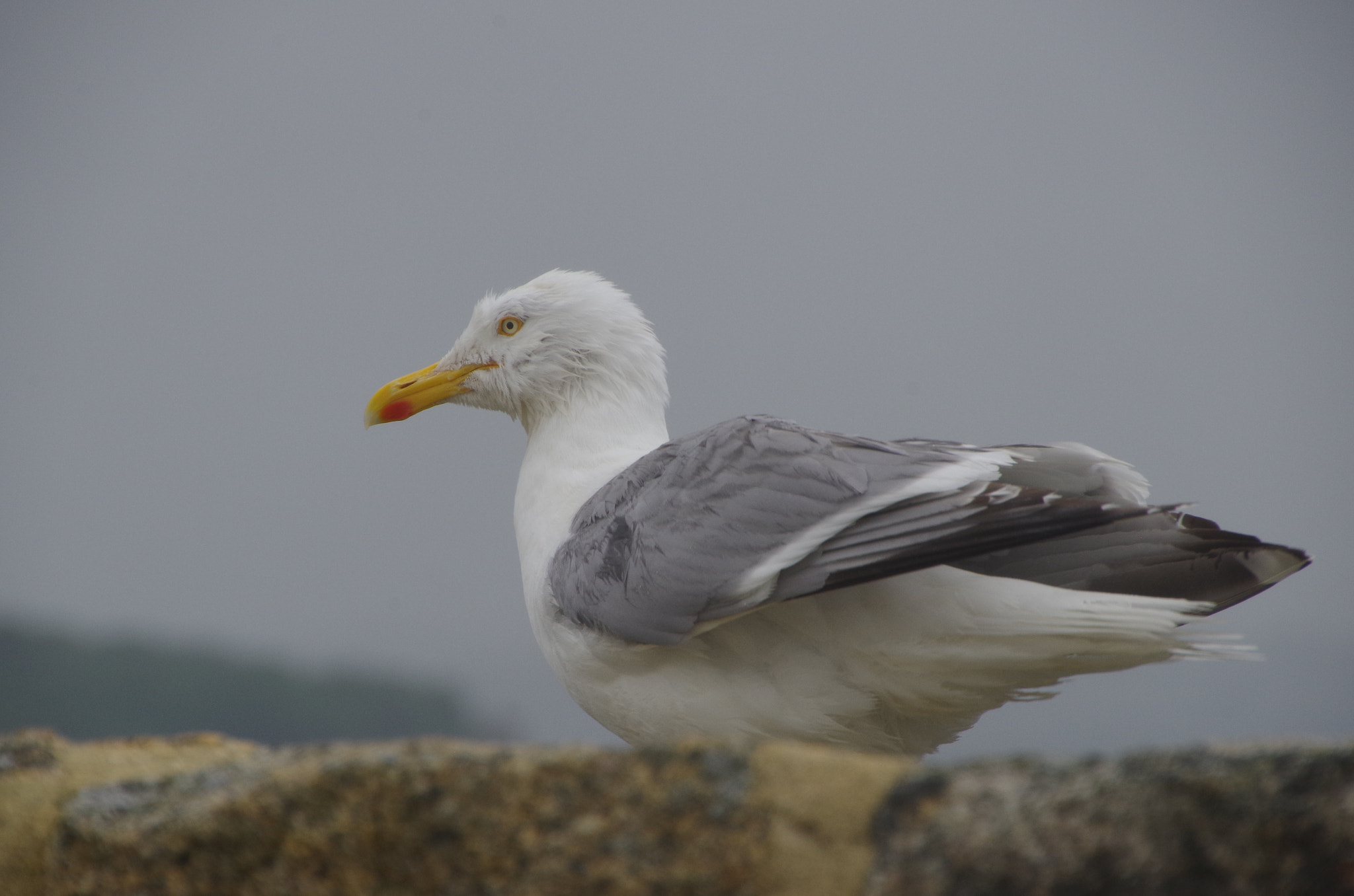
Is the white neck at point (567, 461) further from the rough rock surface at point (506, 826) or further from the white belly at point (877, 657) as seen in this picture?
the rough rock surface at point (506, 826)

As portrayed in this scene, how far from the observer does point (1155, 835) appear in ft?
5.67

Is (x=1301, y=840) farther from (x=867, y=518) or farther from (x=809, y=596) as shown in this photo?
(x=809, y=596)

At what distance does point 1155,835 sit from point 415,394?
3355 mm

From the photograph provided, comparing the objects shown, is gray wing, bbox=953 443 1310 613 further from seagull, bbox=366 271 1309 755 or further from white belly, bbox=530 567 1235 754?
white belly, bbox=530 567 1235 754

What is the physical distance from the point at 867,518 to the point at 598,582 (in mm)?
803

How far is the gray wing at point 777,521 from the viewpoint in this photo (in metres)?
2.62

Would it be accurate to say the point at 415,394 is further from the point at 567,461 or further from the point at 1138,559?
the point at 1138,559

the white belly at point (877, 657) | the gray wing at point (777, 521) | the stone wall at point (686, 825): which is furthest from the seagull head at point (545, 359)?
the stone wall at point (686, 825)

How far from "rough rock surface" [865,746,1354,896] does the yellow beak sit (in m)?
3.01

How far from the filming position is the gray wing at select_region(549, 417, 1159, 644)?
8.59ft

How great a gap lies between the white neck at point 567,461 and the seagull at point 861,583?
0.22 meters

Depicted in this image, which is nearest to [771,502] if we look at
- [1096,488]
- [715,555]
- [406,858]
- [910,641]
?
[715,555]

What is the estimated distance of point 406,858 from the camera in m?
2.03

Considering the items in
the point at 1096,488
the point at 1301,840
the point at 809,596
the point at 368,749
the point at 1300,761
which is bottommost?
the point at 1301,840
